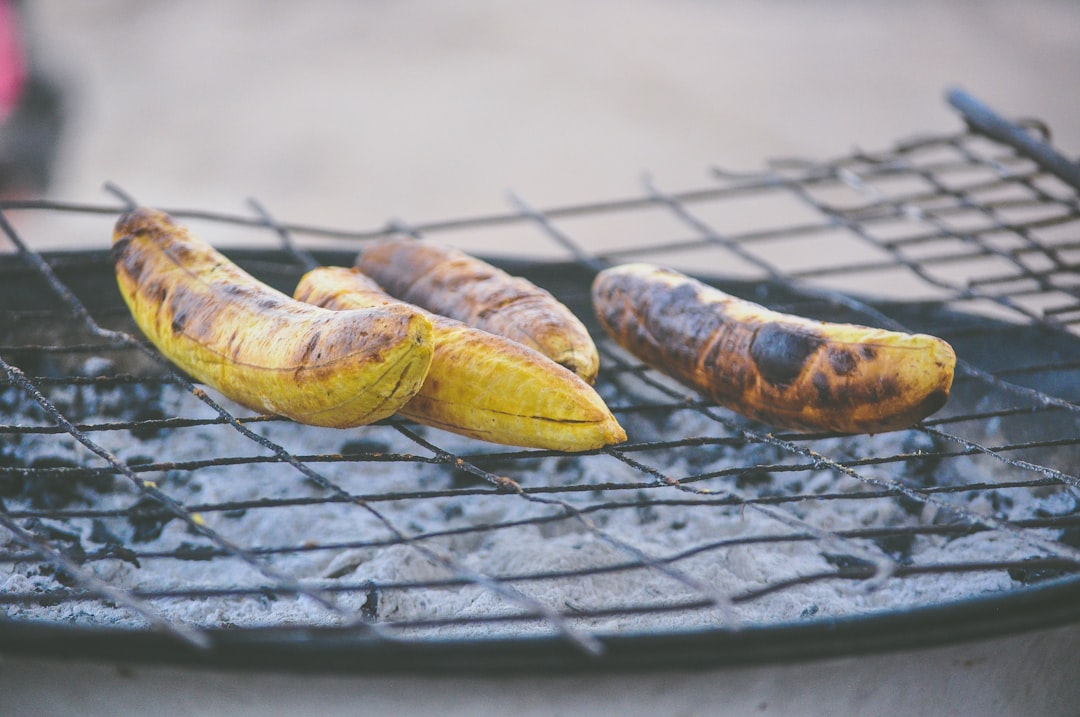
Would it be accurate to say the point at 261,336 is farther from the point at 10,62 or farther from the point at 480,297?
the point at 10,62

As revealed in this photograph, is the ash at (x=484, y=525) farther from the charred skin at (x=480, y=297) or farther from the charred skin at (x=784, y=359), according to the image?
the charred skin at (x=480, y=297)

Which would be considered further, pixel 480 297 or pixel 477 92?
pixel 477 92

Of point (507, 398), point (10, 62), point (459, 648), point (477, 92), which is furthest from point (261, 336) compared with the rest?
point (477, 92)

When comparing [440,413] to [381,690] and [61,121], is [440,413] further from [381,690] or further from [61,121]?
[61,121]

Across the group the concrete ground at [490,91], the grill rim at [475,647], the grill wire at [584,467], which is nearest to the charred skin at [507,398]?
the grill wire at [584,467]

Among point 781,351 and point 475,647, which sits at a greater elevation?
point 781,351

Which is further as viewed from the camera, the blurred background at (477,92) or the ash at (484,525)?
the blurred background at (477,92)

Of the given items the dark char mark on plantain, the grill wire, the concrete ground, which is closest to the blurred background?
the concrete ground
